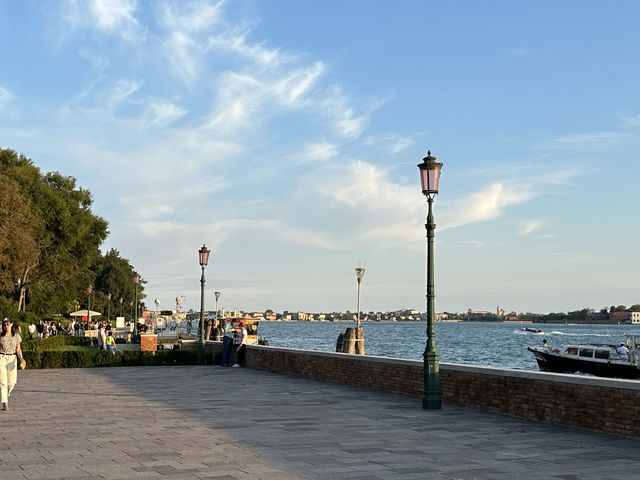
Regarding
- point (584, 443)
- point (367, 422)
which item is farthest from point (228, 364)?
point (584, 443)

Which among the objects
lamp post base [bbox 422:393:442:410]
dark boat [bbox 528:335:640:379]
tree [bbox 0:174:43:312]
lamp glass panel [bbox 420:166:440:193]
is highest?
tree [bbox 0:174:43:312]

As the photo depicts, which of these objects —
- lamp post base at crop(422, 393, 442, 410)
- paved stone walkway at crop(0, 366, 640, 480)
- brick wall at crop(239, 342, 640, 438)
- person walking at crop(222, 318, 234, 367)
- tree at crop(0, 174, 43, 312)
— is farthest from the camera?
tree at crop(0, 174, 43, 312)

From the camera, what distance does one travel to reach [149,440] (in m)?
11.2

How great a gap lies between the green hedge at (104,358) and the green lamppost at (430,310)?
57.7ft

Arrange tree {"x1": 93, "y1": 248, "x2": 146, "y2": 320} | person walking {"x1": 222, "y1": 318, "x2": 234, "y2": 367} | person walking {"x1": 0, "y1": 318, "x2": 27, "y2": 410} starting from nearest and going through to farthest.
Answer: person walking {"x1": 0, "y1": 318, "x2": 27, "y2": 410}
person walking {"x1": 222, "y1": 318, "x2": 234, "y2": 367}
tree {"x1": 93, "y1": 248, "x2": 146, "y2": 320}

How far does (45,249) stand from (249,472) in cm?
5583

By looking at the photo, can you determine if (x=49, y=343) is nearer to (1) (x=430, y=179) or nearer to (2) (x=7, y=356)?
(2) (x=7, y=356)

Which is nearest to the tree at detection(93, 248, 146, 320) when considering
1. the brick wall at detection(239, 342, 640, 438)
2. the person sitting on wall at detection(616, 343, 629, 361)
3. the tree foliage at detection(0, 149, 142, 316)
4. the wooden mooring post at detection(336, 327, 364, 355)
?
the tree foliage at detection(0, 149, 142, 316)

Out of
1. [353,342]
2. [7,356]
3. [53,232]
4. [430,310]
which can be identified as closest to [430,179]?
[430,310]

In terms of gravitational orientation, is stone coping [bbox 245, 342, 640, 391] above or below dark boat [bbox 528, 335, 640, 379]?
above

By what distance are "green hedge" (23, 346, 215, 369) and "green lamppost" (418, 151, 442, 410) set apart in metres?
17.6

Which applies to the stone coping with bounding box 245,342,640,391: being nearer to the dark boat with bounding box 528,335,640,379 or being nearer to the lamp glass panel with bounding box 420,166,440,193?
the lamp glass panel with bounding box 420,166,440,193

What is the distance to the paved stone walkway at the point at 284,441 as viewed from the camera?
8.95 meters

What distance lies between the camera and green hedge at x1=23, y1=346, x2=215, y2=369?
28672mm
